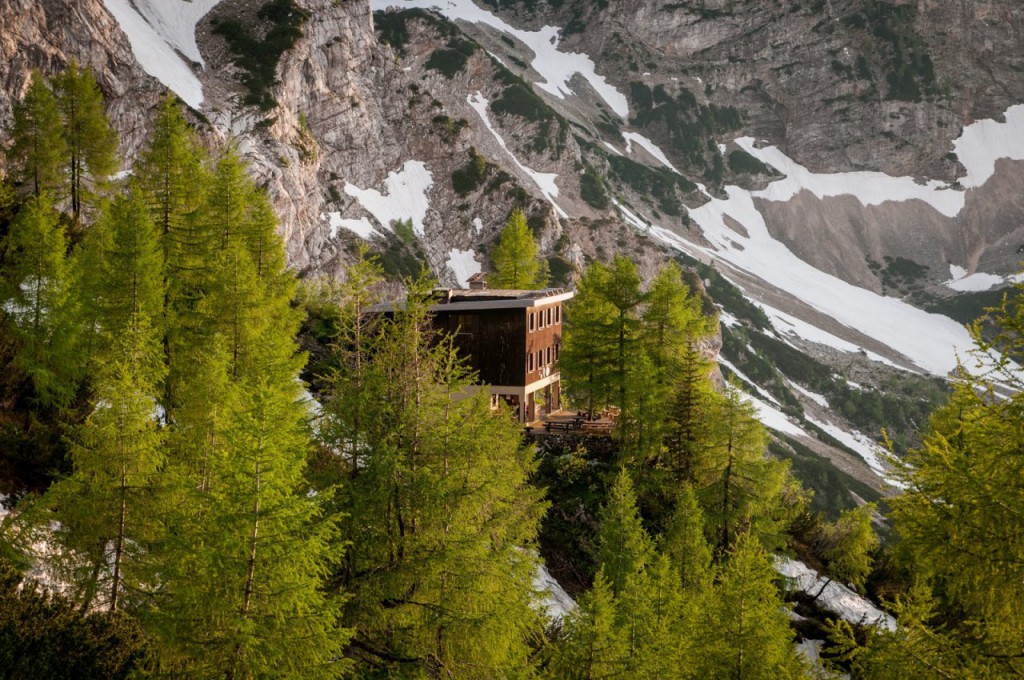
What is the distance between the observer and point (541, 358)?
40562 mm

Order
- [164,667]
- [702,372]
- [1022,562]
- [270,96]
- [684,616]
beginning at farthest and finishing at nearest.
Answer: [270,96] → [702,372] → [684,616] → [164,667] → [1022,562]

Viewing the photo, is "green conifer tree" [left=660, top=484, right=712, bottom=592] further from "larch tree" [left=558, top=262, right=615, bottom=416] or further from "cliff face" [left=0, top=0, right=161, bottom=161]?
"cliff face" [left=0, top=0, right=161, bottom=161]

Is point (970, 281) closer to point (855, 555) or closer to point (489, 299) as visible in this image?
point (855, 555)

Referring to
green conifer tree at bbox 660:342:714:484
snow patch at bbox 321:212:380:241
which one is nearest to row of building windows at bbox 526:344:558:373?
green conifer tree at bbox 660:342:714:484

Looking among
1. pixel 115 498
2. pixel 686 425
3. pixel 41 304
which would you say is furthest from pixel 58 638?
pixel 686 425

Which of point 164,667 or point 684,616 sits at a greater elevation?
point 164,667

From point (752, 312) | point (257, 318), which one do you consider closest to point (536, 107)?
point (752, 312)

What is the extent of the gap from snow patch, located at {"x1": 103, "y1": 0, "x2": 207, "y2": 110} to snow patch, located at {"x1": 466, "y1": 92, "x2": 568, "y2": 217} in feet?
202

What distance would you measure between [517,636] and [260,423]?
659 cm

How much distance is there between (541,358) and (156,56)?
61824 mm

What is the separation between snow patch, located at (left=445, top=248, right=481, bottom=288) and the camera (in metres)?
90.6

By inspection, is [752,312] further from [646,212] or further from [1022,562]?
[1022,562]

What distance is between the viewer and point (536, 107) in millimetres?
138750

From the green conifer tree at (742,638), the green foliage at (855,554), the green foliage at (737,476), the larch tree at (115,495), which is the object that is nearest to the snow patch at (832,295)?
the green foliage at (855,554)
